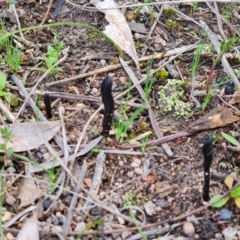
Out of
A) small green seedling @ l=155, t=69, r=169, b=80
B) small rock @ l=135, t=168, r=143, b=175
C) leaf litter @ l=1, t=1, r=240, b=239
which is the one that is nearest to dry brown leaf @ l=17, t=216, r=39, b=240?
leaf litter @ l=1, t=1, r=240, b=239

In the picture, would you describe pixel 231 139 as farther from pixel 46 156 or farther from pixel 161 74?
pixel 46 156

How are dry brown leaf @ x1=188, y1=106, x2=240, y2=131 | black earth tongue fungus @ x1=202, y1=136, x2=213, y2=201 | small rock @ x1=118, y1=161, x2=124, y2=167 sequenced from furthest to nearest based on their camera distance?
dry brown leaf @ x1=188, y1=106, x2=240, y2=131
small rock @ x1=118, y1=161, x2=124, y2=167
black earth tongue fungus @ x1=202, y1=136, x2=213, y2=201

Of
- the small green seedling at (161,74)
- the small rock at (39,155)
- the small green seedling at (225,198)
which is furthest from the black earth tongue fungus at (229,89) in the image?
the small rock at (39,155)

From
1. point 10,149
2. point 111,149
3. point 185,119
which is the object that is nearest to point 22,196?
point 10,149

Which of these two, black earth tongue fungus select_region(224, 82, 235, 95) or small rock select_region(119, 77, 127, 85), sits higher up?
small rock select_region(119, 77, 127, 85)

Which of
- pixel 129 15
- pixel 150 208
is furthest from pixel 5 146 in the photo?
pixel 129 15

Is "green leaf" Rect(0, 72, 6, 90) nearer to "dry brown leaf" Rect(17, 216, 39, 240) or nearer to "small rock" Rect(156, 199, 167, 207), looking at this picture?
"dry brown leaf" Rect(17, 216, 39, 240)
